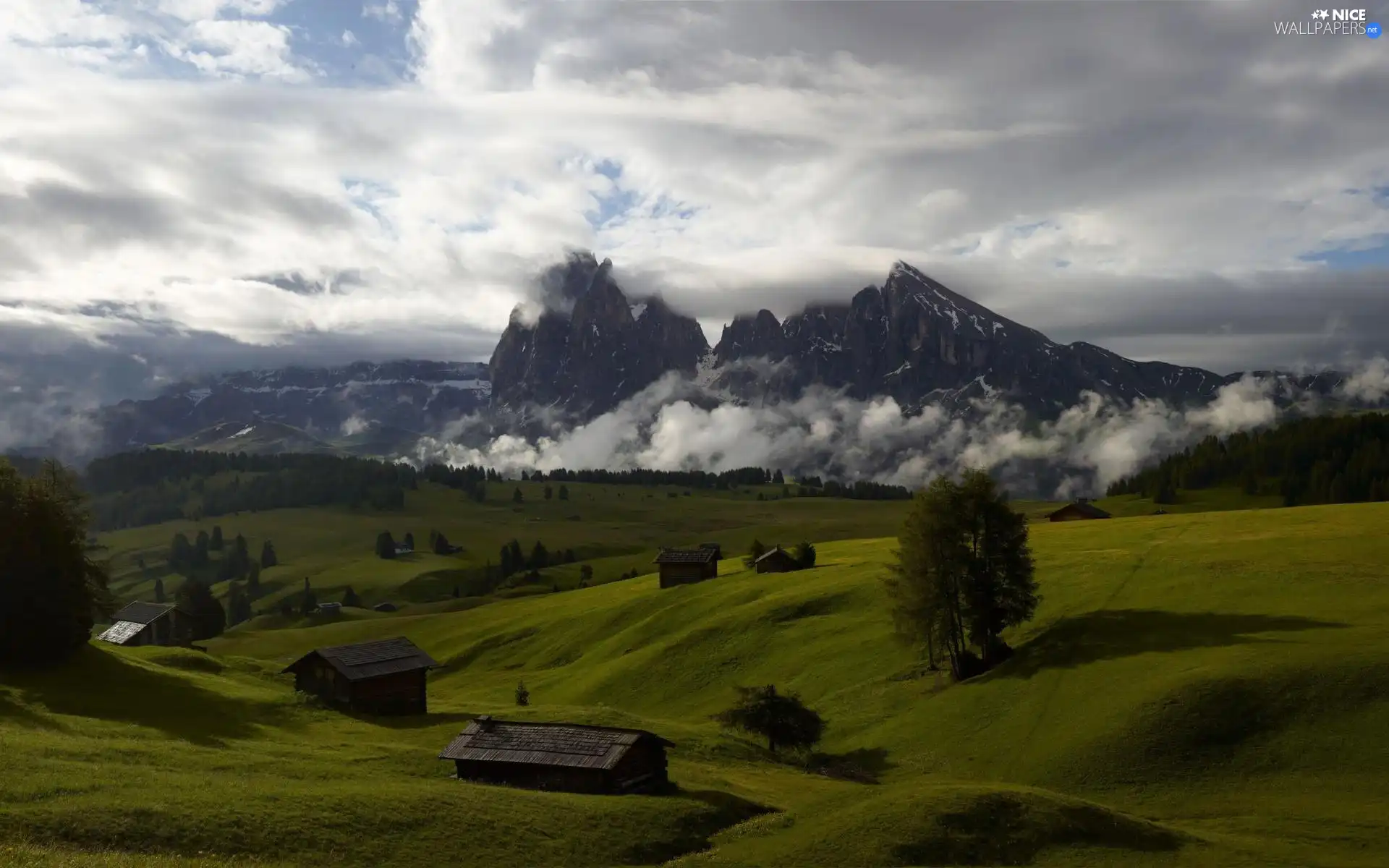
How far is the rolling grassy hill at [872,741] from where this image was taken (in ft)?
125

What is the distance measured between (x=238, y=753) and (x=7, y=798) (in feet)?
48.6

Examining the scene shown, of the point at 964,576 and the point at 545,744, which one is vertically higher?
the point at 964,576

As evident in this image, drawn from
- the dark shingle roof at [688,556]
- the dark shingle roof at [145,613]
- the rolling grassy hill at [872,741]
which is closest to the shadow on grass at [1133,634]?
the rolling grassy hill at [872,741]

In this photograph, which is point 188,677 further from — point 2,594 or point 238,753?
point 238,753

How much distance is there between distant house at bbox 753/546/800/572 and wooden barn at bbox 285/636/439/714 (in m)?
53.4

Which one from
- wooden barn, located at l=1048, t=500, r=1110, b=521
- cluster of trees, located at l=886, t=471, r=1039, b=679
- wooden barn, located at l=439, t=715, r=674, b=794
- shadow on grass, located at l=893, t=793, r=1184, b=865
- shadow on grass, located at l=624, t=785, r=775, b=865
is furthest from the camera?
wooden barn, located at l=1048, t=500, r=1110, b=521

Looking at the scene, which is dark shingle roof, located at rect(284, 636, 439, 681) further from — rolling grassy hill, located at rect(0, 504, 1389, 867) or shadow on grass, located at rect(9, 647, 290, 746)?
shadow on grass, located at rect(9, 647, 290, 746)

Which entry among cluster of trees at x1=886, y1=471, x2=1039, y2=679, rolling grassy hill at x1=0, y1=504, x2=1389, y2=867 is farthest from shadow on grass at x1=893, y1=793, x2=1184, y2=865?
cluster of trees at x1=886, y1=471, x2=1039, y2=679

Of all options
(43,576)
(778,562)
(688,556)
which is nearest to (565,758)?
(43,576)

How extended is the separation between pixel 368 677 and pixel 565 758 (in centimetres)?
2933

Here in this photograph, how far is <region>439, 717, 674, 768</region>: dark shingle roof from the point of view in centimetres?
5006

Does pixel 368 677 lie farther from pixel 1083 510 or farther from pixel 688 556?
pixel 1083 510

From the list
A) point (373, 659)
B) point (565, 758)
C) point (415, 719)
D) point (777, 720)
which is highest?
point (373, 659)

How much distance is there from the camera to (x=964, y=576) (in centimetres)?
7419
